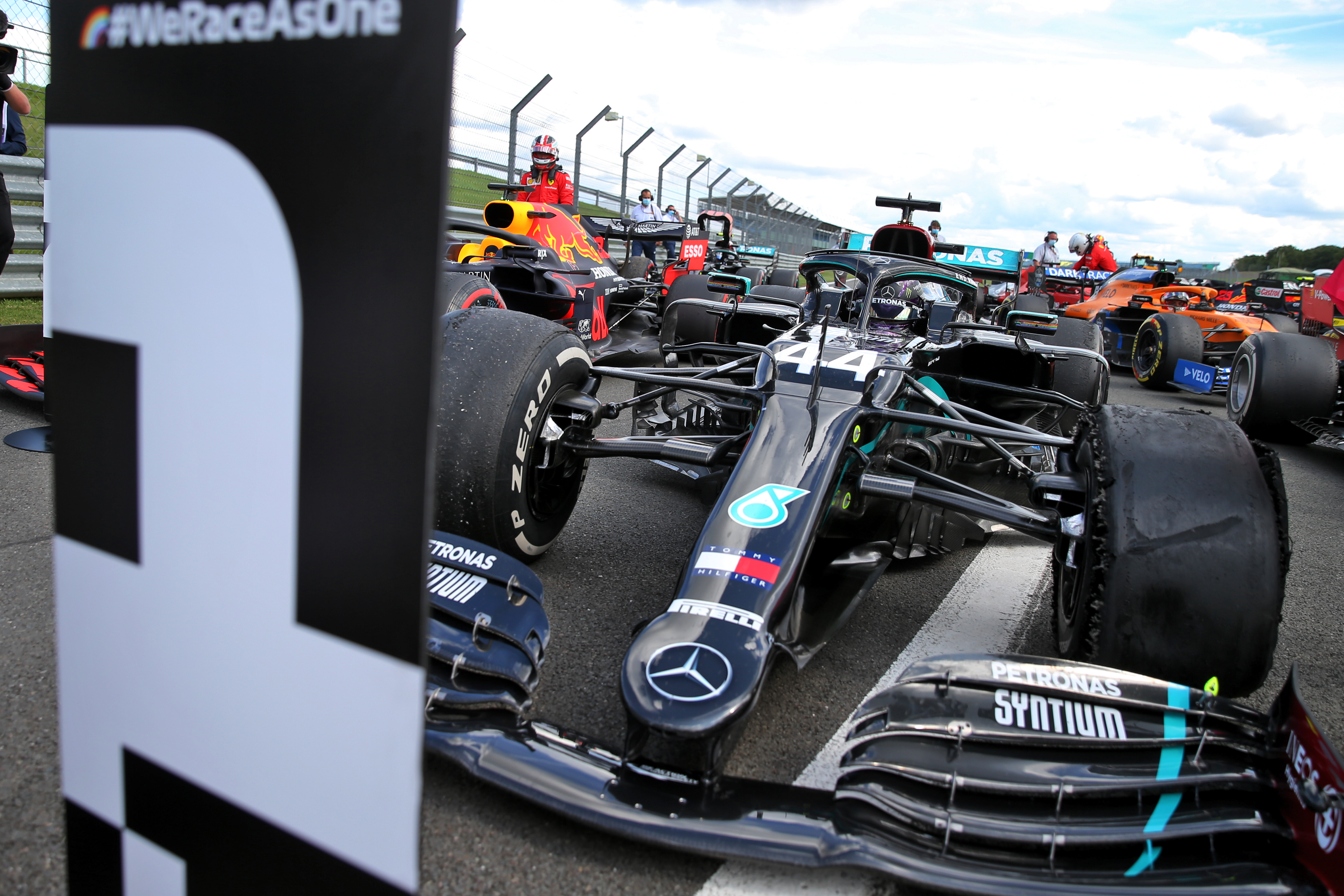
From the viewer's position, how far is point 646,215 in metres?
14.6

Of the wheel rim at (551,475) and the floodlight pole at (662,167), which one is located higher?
the floodlight pole at (662,167)

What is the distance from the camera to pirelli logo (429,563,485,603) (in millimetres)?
2207

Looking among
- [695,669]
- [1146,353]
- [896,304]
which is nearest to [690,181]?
[1146,353]

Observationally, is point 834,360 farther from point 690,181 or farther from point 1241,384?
point 690,181

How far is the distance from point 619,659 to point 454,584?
0.62 metres

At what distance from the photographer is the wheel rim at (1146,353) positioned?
991cm

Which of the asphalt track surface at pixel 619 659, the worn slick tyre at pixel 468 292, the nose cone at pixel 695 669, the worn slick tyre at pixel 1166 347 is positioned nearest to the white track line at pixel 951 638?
the asphalt track surface at pixel 619 659

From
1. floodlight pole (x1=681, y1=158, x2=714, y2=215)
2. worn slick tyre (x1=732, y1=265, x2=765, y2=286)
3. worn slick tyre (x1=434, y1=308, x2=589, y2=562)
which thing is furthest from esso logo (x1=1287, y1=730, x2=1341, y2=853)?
floodlight pole (x1=681, y1=158, x2=714, y2=215)

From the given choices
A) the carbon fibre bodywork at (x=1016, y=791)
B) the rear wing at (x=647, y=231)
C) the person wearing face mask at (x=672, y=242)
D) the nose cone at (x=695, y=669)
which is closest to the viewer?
the carbon fibre bodywork at (x=1016, y=791)

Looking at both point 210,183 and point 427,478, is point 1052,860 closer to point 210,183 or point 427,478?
point 427,478

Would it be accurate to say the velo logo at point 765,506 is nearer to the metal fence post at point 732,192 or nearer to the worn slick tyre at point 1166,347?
the worn slick tyre at point 1166,347

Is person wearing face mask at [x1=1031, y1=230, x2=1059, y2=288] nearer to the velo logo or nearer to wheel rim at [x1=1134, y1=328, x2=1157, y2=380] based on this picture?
wheel rim at [x1=1134, y1=328, x2=1157, y2=380]

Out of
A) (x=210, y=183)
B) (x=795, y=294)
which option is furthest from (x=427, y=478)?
(x=795, y=294)

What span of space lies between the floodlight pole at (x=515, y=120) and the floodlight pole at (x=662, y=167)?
487 centimetres
